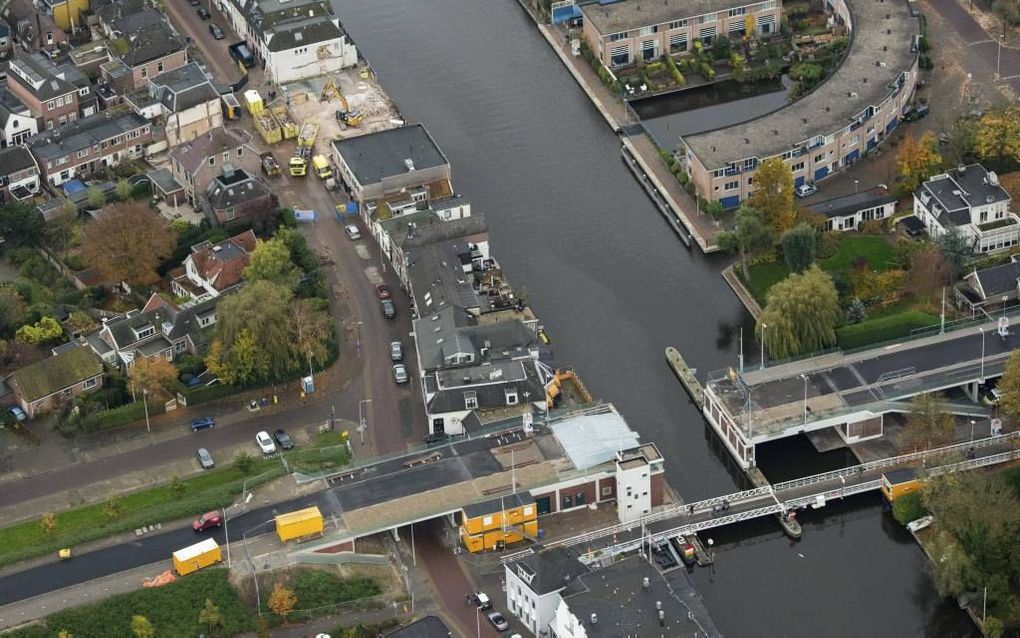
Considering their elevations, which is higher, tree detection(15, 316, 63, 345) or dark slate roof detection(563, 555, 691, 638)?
tree detection(15, 316, 63, 345)

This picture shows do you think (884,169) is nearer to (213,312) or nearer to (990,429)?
(990,429)

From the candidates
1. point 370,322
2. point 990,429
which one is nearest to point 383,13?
point 370,322

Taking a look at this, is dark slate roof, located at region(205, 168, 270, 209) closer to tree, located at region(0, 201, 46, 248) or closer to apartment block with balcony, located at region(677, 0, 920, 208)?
tree, located at region(0, 201, 46, 248)

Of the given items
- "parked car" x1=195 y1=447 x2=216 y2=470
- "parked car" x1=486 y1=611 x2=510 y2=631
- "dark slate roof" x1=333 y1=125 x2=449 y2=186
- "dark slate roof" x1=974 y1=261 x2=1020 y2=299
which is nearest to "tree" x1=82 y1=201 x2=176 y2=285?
"dark slate roof" x1=333 y1=125 x2=449 y2=186

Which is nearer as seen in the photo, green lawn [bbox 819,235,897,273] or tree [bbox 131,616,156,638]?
tree [bbox 131,616,156,638]

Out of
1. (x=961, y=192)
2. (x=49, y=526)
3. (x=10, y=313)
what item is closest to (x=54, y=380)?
(x=10, y=313)

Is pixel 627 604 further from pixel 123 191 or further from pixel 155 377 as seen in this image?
pixel 123 191
